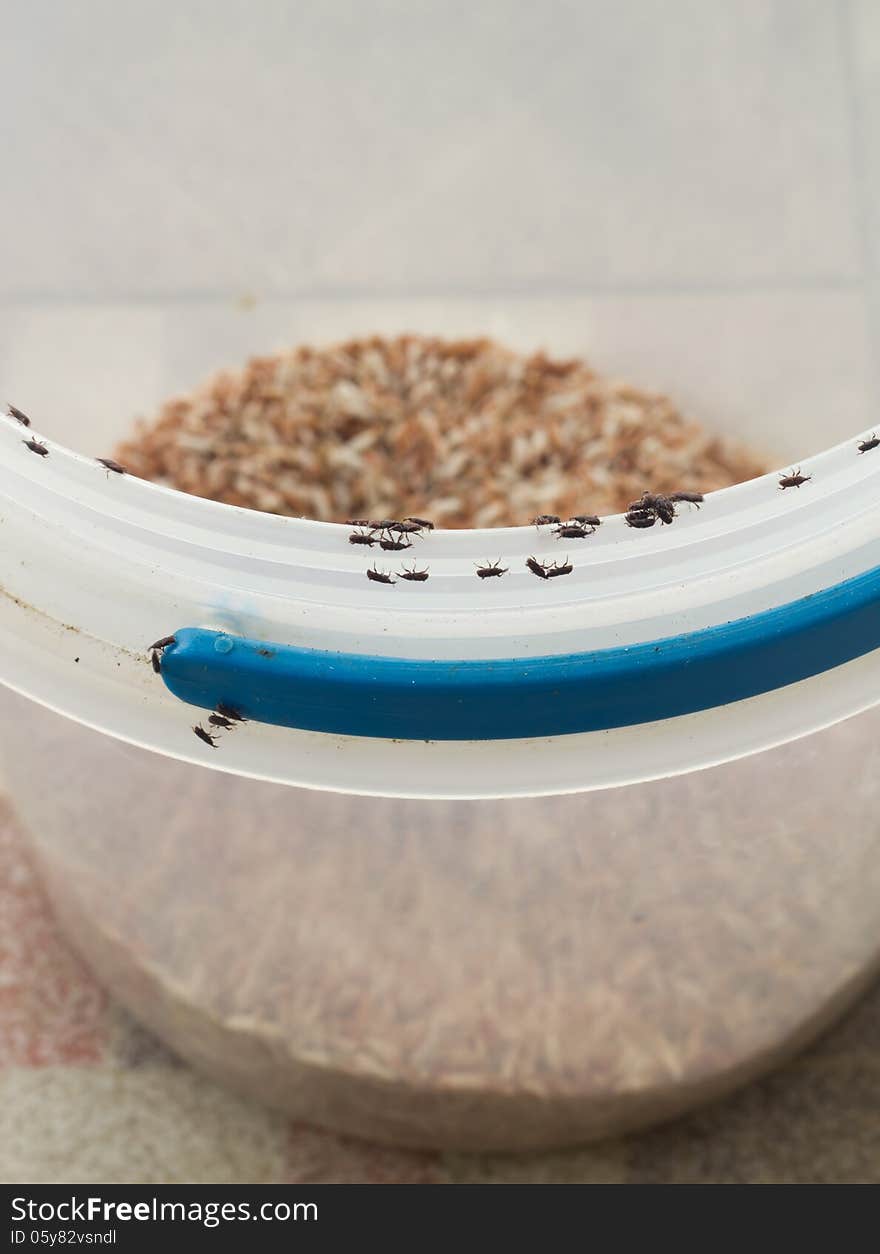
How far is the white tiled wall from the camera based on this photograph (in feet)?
4.43

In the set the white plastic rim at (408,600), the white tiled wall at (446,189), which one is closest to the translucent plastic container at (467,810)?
the white plastic rim at (408,600)

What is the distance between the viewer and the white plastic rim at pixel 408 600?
49 cm

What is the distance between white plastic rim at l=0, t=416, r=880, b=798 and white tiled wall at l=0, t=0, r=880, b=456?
0.84m

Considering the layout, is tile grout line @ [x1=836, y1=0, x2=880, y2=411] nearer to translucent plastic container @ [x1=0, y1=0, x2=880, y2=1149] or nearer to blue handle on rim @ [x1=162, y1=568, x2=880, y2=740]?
translucent plastic container @ [x1=0, y1=0, x2=880, y2=1149]

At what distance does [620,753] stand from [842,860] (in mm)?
308

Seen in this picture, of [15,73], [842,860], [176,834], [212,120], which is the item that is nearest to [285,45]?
[212,120]

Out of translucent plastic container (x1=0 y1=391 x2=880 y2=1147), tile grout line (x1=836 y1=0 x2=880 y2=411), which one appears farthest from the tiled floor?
tile grout line (x1=836 y1=0 x2=880 y2=411)

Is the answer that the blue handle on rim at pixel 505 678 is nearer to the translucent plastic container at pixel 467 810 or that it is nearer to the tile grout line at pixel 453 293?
the translucent plastic container at pixel 467 810

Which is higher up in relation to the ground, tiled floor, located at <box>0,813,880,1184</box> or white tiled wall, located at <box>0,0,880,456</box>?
white tiled wall, located at <box>0,0,880,456</box>

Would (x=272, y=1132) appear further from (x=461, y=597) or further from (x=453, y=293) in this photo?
(x=453, y=293)

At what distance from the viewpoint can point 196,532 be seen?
1.69 ft

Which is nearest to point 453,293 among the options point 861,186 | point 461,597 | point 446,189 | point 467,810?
point 446,189

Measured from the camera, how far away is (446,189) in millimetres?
1430

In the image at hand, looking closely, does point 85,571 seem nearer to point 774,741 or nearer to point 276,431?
point 774,741
